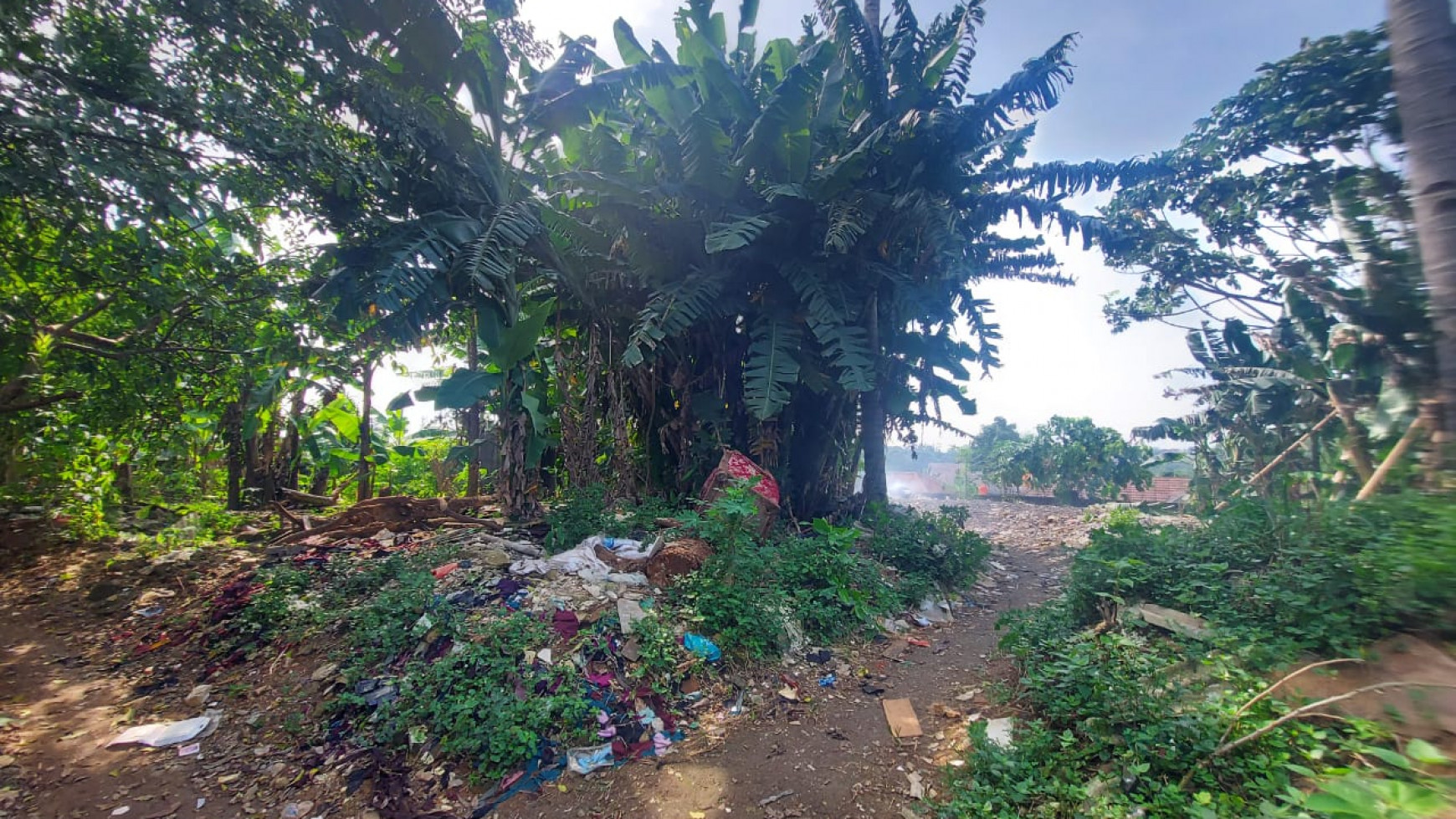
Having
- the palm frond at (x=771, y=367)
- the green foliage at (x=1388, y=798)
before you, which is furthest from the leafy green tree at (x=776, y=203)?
the green foliage at (x=1388, y=798)

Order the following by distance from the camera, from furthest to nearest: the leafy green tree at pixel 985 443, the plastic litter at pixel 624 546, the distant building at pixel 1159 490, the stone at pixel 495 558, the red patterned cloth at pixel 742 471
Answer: the leafy green tree at pixel 985 443, the distant building at pixel 1159 490, the red patterned cloth at pixel 742 471, the plastic litter at pixel 624 546, the stone at pixel 495 558

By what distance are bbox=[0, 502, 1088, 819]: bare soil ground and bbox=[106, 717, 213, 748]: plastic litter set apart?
0.20ft

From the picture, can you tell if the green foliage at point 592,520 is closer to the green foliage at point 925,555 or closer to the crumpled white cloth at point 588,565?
the crumpled white cloth at point 588,565

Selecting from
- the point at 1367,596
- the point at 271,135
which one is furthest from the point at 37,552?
the point at 1367,596

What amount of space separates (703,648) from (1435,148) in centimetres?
448

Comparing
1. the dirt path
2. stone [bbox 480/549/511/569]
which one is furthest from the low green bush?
stone [bbox 480/549/511/569]

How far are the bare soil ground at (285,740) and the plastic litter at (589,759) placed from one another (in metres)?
0.05

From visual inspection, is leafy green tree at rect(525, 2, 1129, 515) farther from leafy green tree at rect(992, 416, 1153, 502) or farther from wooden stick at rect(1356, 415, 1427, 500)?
leafy green tree at rect(992, 416, 1153, 502)

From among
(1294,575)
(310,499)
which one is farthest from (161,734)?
(1294,575)

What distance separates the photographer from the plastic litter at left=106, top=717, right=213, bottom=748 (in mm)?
3066

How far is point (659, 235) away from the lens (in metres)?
6.39

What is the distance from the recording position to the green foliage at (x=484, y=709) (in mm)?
2768

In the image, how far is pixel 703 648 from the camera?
366cm

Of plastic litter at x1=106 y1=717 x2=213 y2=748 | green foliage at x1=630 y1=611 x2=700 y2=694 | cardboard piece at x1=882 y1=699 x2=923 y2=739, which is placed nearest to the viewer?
plastic litter at x1=106 y1=717 x2=213 y2=748
